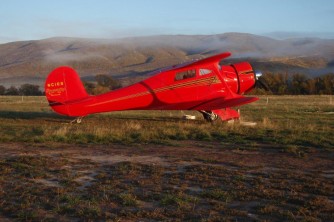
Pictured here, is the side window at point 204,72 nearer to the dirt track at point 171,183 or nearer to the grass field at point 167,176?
the grass field at point 167,176

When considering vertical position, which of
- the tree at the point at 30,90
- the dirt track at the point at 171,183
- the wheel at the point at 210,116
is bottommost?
the dirt track at the point at 171,183

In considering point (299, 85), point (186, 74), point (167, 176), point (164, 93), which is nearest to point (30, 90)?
point (299, 85)

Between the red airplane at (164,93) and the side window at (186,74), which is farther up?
the side window at (186,74)

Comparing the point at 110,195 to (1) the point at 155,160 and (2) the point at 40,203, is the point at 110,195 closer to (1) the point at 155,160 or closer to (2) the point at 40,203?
(2) the point at 40,203

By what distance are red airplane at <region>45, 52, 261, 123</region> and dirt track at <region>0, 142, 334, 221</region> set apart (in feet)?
17.5

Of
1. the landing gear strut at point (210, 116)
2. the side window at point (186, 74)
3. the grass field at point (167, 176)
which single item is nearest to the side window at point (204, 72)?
the side window at point (186, 74)

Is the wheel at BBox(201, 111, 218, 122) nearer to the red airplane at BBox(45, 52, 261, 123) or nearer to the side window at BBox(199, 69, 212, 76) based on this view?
the red airplane at BBox(45, 52, 261, 123)

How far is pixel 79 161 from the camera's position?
365 inches

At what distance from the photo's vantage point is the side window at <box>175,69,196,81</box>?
16655 mm

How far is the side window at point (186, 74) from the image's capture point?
1665 cm

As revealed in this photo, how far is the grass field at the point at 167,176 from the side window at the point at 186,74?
3469 mm

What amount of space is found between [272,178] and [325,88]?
56564 mm

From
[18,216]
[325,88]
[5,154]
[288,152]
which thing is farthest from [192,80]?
[325,88]

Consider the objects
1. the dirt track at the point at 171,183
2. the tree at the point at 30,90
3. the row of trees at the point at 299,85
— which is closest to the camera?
the dirt track at the point at 171,183
